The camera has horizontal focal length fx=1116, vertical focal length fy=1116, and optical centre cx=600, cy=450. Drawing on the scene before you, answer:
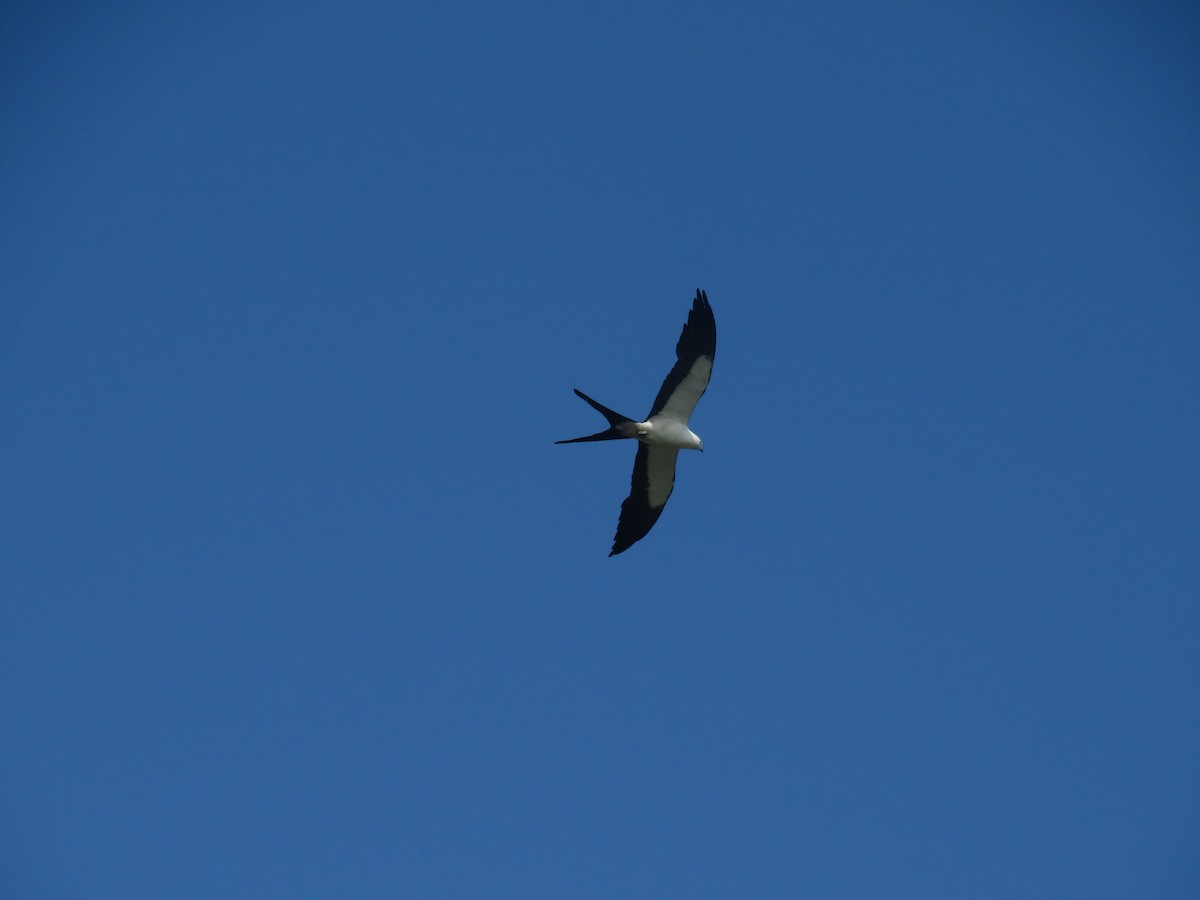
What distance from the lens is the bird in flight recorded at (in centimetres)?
1459

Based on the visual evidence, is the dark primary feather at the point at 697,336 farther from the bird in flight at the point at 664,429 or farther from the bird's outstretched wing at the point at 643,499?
the bird's outstretched wing at the point at 643,499

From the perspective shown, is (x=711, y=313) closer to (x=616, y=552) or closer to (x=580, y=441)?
(x=580, y=441)

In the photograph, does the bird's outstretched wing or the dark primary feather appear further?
the bird's outstretched wing

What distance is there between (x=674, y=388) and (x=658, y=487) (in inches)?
68.3

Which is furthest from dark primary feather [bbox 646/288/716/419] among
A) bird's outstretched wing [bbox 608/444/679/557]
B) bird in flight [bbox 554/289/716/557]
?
bird's outstretched wing [bbox 608/444/679/557]

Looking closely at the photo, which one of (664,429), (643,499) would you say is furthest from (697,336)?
(643,499)

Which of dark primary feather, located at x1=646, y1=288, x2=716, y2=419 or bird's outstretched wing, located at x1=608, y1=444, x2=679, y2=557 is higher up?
dark primary feather, located at x1=646, y1=288, x2=716, y2=419

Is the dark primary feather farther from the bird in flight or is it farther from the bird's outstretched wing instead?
the bird's outstretched wing

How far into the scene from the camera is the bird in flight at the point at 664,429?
14.6 metres

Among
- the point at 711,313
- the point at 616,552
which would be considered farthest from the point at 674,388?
the point at 616,552

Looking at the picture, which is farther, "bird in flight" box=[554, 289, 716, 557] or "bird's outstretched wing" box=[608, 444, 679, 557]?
"bird's outstretched wing" box=[608, 444, 679, 557]

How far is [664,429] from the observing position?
15094 mm

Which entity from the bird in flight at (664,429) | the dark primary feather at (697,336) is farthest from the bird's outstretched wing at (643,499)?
the dark primary feather at (697,336)

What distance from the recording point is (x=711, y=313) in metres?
14.6
